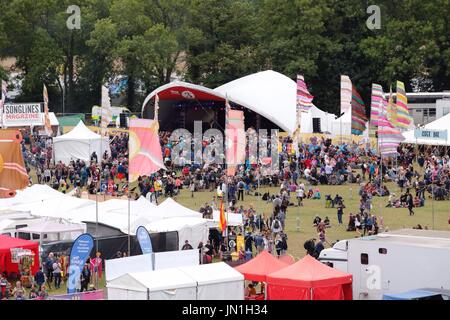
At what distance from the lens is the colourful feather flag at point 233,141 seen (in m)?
32.9

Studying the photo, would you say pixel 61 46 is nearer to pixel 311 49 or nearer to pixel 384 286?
pixel 311 49

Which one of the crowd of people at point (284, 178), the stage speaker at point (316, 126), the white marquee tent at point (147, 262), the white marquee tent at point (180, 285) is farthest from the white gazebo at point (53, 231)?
the stage speaker at point (316, 126)

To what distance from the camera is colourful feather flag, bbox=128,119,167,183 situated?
26.2 m

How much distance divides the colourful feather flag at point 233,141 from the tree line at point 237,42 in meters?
32.5

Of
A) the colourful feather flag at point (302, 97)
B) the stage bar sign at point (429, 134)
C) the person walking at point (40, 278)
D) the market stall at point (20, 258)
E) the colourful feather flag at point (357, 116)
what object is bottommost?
the person walking at point (40, 278)

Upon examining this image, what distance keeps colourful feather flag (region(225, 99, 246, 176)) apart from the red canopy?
467 inches

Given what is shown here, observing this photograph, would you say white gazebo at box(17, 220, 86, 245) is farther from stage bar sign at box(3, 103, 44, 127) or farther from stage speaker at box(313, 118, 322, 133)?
stage speaker at box(313, 118, 322, 133)

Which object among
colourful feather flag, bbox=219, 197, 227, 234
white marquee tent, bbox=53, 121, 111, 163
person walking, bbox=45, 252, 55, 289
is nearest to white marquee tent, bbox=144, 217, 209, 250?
colourful feather flag, bbox=219, 197, 227, 234

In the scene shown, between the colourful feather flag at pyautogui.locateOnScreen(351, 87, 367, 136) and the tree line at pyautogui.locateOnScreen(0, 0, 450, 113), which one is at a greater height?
the tree line at pyautogui.locateOnScreen(0, 0, 450, 113)

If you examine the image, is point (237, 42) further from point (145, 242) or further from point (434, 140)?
point (145, 242)

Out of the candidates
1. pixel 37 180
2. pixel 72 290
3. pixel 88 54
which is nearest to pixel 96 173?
pixel 37 180

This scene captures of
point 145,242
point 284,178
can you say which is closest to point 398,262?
point 145,242

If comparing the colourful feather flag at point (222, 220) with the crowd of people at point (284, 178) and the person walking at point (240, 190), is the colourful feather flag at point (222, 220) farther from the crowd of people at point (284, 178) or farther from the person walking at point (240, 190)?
the person walking at point (240, 190)

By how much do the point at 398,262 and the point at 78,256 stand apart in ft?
22.4
